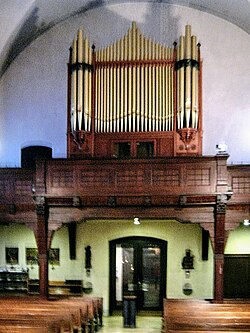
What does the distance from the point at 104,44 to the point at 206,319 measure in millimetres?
8939

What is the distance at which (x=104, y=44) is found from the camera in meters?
14.9

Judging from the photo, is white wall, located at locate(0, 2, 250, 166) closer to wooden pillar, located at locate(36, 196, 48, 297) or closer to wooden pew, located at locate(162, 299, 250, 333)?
wooden pillar, located at locate(36, 196, 48, 297)

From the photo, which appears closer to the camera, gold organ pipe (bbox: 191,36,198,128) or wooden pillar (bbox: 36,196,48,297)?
wooden pillar (bbox: 36,196,48,297)

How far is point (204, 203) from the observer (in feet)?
37.9

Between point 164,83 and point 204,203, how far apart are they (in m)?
3.21

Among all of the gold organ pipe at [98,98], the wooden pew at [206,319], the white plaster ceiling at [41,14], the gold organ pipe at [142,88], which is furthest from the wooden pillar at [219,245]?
the white plaster ceiling at [41,14]

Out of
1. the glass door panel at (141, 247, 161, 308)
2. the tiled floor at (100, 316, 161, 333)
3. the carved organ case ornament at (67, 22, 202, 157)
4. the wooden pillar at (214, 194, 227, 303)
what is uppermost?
the carved organ case ornament at (67, 22, 202, 157)

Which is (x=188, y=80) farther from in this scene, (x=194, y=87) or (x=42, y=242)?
(x=42, y=242)

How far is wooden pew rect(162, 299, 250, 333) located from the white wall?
5.50 meters

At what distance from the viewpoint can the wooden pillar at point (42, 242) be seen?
11.8m

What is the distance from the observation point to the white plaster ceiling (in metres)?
13.2

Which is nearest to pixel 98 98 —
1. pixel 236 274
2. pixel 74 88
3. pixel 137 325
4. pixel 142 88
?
pixel 74 88

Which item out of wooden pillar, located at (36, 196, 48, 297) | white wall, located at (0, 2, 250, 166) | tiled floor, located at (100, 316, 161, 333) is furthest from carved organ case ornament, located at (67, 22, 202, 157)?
tiled floor, located at (100, 316, 161, 333)

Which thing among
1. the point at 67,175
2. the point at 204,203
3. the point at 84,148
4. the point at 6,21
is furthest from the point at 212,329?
the point at 6,21
